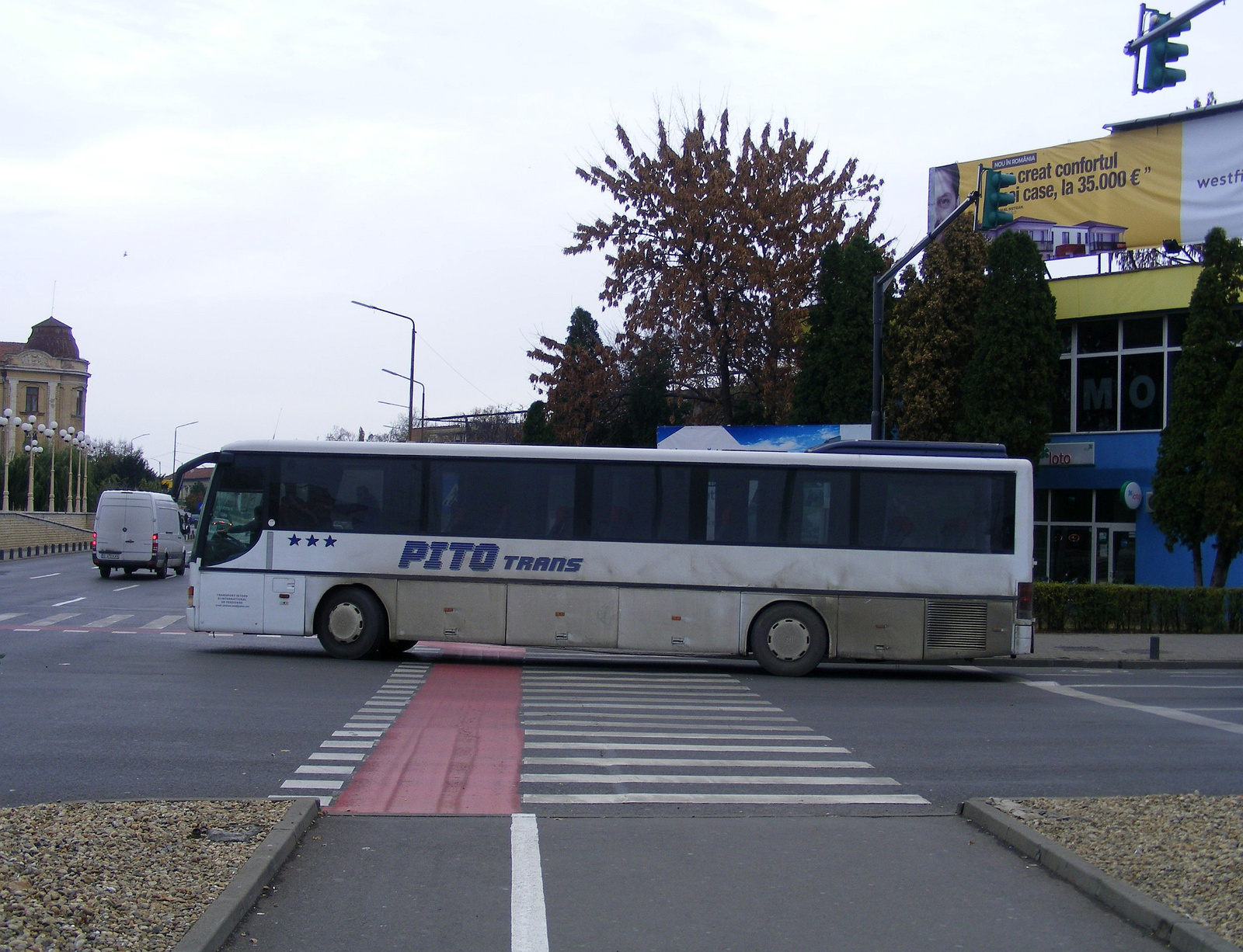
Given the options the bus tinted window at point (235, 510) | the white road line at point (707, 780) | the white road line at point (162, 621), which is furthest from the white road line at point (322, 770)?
the white road line at point (162, 621)

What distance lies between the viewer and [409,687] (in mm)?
14203

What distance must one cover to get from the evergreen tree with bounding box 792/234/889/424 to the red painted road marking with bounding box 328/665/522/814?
21.0m

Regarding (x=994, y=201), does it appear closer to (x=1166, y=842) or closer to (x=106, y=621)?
(x=1166, y=842)

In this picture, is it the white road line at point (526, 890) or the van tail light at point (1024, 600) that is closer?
the white road line at point (526, 890)

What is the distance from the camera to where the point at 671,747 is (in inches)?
414

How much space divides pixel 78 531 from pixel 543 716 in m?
71.3

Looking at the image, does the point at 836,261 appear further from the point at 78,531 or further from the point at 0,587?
the point at 78,531

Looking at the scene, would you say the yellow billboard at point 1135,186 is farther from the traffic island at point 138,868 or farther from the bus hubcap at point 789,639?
the traffic island at point 138,868

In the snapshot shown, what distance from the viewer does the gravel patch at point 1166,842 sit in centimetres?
574

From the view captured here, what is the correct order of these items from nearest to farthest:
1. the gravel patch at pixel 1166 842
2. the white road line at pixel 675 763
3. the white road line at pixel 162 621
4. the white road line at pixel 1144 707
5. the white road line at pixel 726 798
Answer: the gravel patch at pixel 1166 842
the white road line at pixel 726 798
the white road line at pixel 675 763
the white road line at pixel 1144 707
the white road line at pixel 162 621

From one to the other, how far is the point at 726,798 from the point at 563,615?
26.8 feet

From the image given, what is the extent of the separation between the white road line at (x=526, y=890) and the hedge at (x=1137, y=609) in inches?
743

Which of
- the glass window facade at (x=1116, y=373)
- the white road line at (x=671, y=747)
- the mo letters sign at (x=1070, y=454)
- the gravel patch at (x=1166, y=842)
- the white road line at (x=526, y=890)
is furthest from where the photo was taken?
the mo letters sign at (x=1070, y=454)

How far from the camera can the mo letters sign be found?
31.8 m
